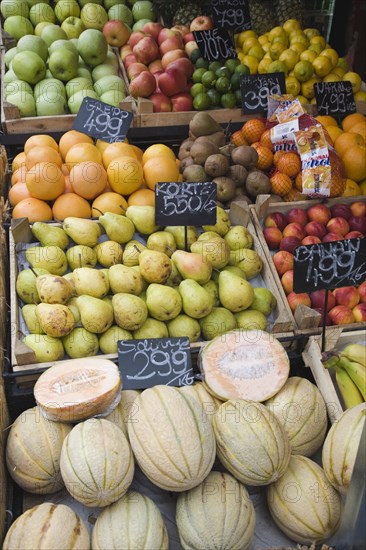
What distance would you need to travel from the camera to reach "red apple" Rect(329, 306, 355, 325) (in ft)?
7.47

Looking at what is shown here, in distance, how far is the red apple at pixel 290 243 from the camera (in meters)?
2.57

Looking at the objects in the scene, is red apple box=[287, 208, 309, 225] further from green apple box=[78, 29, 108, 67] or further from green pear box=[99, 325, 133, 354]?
green apple box=[78, 29, 108, 67]

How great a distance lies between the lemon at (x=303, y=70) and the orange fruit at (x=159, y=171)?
1.31 meters

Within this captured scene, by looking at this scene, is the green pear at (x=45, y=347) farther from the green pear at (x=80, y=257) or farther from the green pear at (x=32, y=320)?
the green pear at (x=80, y=257)

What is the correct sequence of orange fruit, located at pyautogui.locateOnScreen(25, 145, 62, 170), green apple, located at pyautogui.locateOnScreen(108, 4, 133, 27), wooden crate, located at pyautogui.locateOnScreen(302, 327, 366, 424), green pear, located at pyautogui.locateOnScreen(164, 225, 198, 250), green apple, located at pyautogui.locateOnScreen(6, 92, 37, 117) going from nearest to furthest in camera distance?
wooden crate, located at pyautogui.locateOnScreen(302, 327, 366, 424) < green pear, located at pyautogui.locateOnScreen(164, 225, 198, 250) < orange fruit, located at pyautogui.locateOnScreen(25, 145, 62, 170) < green apple, located at pyautogui.locateOnScreen(6, 92, 37, 117) < green apple, located at pyautogui.locateOnScreen(108, 4, 133, 27)

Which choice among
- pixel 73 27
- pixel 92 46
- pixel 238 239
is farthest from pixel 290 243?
pixel 73 27

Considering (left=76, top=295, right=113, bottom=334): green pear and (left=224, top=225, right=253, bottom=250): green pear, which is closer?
(left=76, top=295, right=113, bottom=334): green pear

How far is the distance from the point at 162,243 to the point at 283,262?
21.8 inches

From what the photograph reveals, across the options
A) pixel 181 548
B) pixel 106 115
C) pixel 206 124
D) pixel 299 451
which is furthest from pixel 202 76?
pixel 181 548

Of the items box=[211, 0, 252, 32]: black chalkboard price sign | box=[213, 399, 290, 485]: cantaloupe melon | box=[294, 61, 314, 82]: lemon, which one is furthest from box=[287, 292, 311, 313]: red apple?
box=[211, 0, 252, 32]: black chalkboard price sign

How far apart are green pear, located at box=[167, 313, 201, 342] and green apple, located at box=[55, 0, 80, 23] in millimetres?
2895

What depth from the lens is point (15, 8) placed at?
3.97 m

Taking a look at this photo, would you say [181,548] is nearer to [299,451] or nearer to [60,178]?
[299,451]

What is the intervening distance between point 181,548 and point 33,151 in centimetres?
194
